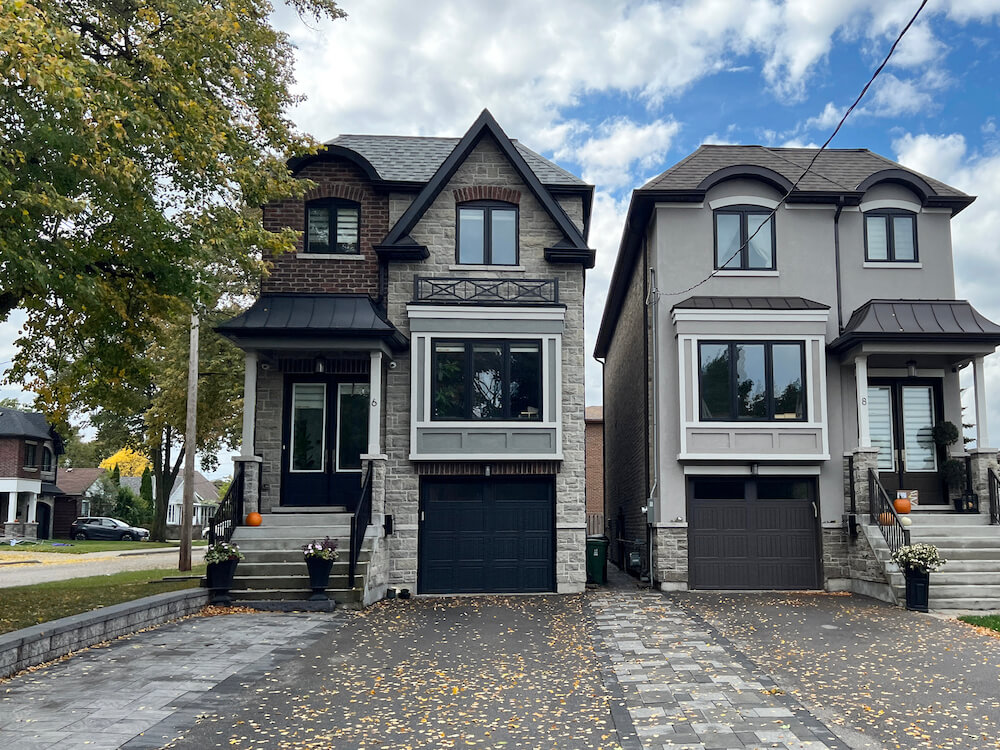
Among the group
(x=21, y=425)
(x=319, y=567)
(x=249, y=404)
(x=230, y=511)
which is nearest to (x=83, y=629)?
(x=319, y=567)

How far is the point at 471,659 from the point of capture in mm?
9711

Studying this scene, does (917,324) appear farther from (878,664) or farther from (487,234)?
(878,664)

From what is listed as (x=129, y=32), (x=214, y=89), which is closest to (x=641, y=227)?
(x=214, y=89)

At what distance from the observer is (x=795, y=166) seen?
18469 mm

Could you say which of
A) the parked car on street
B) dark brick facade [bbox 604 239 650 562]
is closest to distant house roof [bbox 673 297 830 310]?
dark brick facade [bbox 604 239 650 562]

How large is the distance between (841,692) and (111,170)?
31.2 ft

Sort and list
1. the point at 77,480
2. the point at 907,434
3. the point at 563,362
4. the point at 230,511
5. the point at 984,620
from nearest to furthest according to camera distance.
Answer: the point at 984,620 → the point at 230,511 → the point at 563,362 → the point at 907,434 → the point at 77,480

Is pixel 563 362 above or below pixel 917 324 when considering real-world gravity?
below

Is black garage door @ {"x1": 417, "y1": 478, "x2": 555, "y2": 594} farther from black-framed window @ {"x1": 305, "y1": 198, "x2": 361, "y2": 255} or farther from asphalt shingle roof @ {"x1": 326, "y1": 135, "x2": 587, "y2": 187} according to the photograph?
asphalt shingle roof @ {"x1": 326, "y1": 135, "x2": 587, "y2": 187}

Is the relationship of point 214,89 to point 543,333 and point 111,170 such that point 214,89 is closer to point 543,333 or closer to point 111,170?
point 111,170

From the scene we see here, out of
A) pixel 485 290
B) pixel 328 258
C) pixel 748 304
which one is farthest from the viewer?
pixel 328 258

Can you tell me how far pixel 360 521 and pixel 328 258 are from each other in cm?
533

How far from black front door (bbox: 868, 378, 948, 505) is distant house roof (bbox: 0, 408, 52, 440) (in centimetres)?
3879

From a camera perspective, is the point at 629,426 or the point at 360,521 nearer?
the point at 360,521
